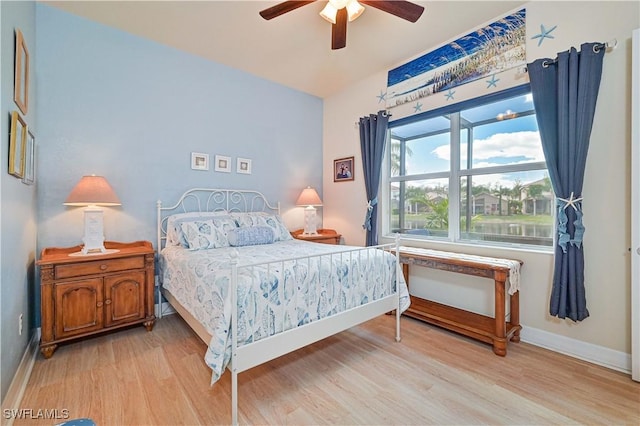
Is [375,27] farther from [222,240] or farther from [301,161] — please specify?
[222,240]

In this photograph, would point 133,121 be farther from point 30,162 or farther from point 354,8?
point 354,8

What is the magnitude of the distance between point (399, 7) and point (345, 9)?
40 cm

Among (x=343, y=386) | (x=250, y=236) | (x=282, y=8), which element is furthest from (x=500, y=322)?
(x=282, y=8)

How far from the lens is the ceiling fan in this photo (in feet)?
6.70

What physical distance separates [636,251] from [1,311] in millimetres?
3908

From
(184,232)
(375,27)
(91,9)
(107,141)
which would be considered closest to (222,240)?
(184,232)

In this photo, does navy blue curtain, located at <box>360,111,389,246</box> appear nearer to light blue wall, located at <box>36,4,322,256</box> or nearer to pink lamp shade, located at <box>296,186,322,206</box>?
pink lamp shade, located at <box>296,186,322,206</box>

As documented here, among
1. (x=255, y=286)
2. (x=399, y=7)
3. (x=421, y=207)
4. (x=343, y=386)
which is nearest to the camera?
(x=255, y=286)

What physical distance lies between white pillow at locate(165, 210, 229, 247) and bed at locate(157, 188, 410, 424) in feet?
0.03

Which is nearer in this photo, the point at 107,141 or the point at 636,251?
the point at 636,251

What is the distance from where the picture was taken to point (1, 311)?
5.04 ft

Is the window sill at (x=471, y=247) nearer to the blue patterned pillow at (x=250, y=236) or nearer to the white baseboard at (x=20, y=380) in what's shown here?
the blue patterned pillow at (x=250, y=236)

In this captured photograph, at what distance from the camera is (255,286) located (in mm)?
1632

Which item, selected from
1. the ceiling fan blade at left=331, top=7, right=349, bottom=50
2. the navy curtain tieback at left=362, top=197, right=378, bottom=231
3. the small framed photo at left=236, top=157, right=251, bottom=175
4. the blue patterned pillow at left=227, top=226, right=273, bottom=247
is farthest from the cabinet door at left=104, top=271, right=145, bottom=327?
the ceiling fan blade at left=331, top=7, right=349, bottom=50
